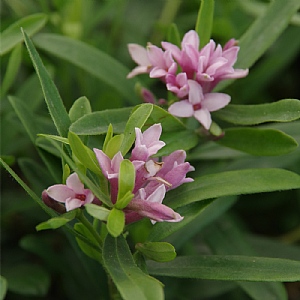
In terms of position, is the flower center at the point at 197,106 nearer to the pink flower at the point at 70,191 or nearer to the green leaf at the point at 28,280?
the pink flower at the point at 70,191

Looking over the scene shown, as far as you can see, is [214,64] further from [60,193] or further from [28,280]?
Answer: [28,280]

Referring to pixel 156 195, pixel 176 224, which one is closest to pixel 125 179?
pixel 156 195

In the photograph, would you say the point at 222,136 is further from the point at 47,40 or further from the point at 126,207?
the point at 47,40

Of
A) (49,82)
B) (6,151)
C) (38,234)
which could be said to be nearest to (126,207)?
(49,82)

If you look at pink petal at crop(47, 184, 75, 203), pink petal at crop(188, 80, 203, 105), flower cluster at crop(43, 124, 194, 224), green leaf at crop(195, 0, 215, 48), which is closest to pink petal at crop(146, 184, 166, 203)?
flower cluster at crop(43, 124, 194, 224)

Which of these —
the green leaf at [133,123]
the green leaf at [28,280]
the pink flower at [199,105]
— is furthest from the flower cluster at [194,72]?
the green leaf at [28,280]

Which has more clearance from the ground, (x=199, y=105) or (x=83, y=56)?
(x=199, y=105)

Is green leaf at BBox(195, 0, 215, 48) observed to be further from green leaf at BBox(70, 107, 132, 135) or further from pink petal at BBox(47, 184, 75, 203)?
pink petal at BBox(47, 184, 75, 203)
